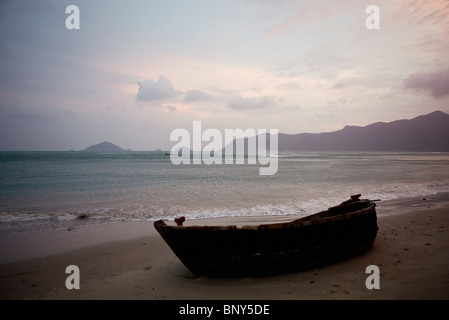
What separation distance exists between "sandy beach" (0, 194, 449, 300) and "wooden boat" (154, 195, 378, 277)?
0.22 meters

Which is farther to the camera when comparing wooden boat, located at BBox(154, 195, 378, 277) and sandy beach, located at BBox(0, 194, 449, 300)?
wooden boat, located at BBox(154, 195, 378, 277)

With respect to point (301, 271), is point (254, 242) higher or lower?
higher

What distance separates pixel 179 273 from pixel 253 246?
1888mm

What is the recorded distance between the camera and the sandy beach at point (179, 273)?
427cm

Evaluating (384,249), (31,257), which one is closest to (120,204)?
(31,257)

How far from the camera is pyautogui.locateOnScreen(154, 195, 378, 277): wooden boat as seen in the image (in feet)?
14.9

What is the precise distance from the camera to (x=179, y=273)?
5398 millimetres

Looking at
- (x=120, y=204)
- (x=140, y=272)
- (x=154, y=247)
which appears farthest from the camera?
(x=120, y=204)

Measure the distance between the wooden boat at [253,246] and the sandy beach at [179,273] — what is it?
0.22m

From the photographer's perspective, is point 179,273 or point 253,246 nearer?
point 253,246

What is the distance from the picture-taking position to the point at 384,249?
6078mm

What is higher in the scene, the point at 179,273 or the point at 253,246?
the point at 253,246
